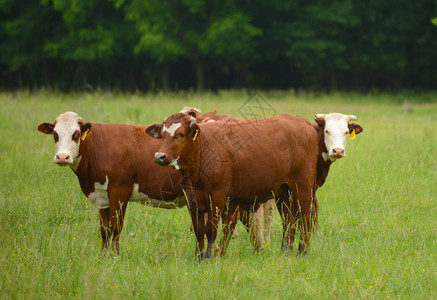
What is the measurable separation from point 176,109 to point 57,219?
818cm

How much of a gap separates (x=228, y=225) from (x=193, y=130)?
1.17 m

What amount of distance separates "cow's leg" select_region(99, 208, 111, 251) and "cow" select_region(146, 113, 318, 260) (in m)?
1.00

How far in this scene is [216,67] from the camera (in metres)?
39.2

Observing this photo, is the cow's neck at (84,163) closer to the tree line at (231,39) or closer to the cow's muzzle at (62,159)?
the cow's muzzle at (62,159)

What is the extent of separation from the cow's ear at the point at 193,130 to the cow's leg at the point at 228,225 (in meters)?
0.86

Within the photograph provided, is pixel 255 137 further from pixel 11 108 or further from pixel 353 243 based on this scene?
pixel 11 108

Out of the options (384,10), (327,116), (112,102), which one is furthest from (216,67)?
(327,116)

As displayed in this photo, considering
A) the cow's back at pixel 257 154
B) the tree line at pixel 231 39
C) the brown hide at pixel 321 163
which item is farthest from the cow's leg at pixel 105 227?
the tree line at pixel 231 39

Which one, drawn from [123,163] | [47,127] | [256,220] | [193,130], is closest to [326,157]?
[256,220]

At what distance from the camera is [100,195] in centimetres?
603

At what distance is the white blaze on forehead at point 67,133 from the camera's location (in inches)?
228

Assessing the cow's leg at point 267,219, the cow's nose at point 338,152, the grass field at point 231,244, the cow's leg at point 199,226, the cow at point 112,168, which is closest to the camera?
the grass field at point 231,244

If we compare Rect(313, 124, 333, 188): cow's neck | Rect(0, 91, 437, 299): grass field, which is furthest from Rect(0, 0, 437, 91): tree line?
Rect(313, 124, 333, 188): cow's neck

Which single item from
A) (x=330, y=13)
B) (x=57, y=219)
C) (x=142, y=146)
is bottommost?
(x=57, y=219)
